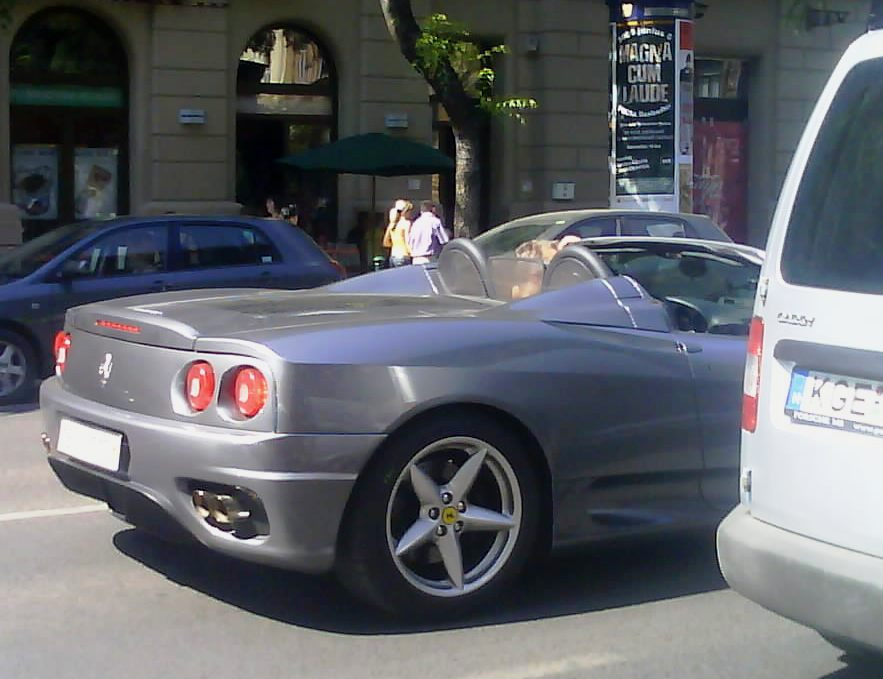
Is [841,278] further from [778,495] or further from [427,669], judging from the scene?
[427,669]

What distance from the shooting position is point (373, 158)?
1923cm

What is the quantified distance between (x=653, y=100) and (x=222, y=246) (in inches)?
265

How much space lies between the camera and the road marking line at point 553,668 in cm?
490

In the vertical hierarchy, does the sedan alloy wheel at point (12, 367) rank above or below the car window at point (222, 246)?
below

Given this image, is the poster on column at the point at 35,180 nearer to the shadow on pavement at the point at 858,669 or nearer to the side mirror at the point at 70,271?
the side mirror at the point at 70,271

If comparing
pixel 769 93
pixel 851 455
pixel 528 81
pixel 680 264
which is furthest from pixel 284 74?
pixel 851 455

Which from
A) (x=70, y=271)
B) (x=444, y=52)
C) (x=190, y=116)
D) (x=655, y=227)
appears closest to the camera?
(x=70, y=271)

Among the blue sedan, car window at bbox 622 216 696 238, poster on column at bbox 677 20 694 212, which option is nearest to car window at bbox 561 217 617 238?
car window at bbox 622 216 696 238

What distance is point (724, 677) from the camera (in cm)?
493

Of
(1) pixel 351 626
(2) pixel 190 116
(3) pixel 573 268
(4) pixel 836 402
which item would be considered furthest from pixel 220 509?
(2) pixel 190 116

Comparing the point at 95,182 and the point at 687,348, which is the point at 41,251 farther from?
the point at 95,182

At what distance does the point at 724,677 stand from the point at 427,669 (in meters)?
1.01

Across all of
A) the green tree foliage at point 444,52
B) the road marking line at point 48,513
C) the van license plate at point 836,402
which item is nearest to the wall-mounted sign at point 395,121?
the green tree foliage at point 444,52

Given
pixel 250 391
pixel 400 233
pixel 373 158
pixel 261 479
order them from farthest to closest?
pixel 400 233 → pixel 373 158 → pixel 250 391 → pixel 261 479
